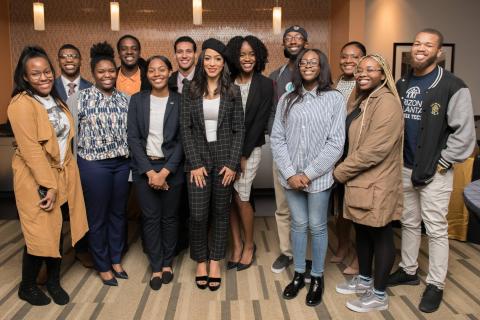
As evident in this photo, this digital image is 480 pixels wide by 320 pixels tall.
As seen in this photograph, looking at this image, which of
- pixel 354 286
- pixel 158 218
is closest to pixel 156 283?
pixel 158 218

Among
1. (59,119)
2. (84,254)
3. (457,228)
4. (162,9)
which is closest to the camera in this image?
(59,119)

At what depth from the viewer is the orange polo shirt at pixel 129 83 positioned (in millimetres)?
3557

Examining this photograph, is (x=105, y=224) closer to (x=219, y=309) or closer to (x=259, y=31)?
(x=219, y=309)

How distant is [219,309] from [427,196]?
1.46 metres

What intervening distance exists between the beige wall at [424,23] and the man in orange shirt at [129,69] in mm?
3969

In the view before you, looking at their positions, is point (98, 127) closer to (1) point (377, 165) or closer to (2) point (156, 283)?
(2) point (156, 283)

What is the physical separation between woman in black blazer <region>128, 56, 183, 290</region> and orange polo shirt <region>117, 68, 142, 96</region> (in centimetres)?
64

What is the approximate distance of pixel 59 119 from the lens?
9.00ft

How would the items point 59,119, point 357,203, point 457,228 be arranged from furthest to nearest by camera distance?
point 457,228, point 59,119, point 357,203

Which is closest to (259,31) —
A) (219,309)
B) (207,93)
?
(207,93)

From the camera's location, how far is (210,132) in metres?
2.94

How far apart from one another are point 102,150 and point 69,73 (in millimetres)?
928

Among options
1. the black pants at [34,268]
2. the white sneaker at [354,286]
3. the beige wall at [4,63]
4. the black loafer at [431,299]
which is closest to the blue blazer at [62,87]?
the black pants at [34,268]

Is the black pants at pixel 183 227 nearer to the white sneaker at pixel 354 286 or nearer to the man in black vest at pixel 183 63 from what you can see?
the man in black vest at pixel 183 63
